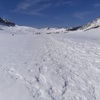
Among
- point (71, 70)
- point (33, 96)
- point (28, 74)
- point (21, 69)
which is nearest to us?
point (33, 96)

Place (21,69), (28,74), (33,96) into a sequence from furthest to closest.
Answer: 1. (21,69)
2. (28,74)
3. (33,96)

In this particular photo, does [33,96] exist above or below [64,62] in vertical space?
above

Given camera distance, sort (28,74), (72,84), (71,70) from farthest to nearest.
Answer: (71,70) → (28,74) → (72,84)

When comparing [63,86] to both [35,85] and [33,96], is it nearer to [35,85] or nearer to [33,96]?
[35,85]

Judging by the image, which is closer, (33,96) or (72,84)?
(33,96)

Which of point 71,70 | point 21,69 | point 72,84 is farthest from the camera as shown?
point 71,70

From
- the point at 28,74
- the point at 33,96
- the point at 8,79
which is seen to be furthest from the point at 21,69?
the point at 33,96

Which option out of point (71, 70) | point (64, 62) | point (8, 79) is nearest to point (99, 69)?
point (71, 70)

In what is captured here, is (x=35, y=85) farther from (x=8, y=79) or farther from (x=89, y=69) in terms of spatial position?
(x=89, y=69)

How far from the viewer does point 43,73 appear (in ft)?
30.4

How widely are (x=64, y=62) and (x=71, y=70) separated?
182 cm

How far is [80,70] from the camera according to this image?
399 inches

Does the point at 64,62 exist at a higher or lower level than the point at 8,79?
lower

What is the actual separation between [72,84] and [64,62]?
3.89 metres
